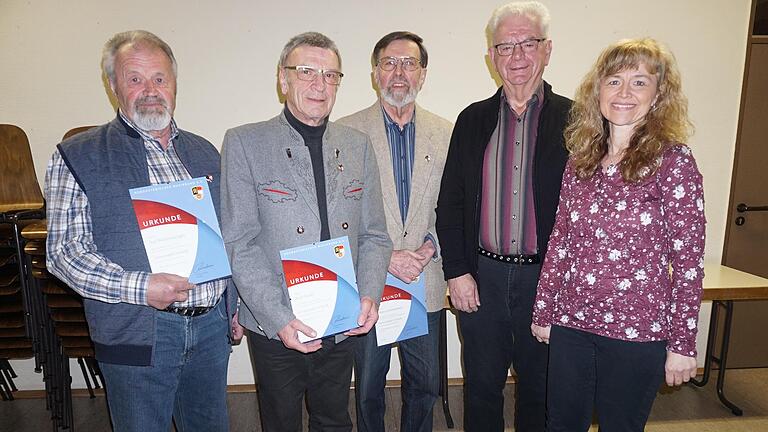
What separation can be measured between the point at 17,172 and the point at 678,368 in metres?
3.46

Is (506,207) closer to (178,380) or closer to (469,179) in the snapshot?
(469,179)

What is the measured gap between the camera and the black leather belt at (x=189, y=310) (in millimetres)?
1508

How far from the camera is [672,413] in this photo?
2916 mm

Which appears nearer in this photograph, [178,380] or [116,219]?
[116,219]

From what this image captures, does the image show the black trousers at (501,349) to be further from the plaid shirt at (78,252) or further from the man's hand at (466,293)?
the plaid shirt at (78,252)

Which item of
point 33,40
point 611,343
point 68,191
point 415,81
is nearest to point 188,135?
point 68,191

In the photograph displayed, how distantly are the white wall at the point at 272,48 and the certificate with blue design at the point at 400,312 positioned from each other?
5.06ft

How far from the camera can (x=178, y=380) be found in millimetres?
1563

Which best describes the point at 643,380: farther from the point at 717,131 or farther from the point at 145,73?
the point at 717,131

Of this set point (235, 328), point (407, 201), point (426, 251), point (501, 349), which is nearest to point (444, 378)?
point (501, 349)

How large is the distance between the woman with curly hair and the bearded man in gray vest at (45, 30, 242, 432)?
126 cm

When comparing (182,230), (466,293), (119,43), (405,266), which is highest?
(119,43)

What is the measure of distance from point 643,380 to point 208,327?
Answer: 1467 millimetres

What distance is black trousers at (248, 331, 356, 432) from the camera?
5.34 ft
